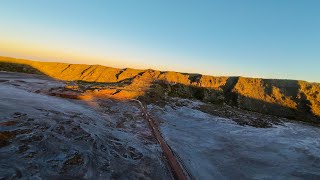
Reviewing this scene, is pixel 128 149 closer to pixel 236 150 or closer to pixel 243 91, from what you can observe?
pixel 236 150

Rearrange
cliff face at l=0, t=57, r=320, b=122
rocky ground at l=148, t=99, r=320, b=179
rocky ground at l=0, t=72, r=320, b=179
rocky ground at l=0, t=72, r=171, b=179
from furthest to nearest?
cliff face at l=0, t=57, r=320, b=122, rocky ground at l=148, t=99, r=320, b=179, rocky ground at l=0, t=72, r=320, b=179, rocky ground at l=0, t=72, r=171, b=179

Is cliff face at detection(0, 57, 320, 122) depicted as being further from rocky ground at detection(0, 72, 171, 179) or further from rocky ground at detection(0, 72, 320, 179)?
rocky ground at detection(0, 72, 171, 179)

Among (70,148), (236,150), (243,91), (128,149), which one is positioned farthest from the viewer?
(243,91)

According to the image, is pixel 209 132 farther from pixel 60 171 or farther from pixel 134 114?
pixel 60 171

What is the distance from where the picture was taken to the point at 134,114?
29.9 feet

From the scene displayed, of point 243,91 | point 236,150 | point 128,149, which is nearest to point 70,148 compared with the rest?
point 128,149

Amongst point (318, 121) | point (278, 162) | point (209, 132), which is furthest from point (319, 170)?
point (318, 121)

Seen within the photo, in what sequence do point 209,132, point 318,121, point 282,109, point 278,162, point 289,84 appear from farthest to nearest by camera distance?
point 289,84 → point 282,109 → point 318,121 → point 209,132 → point 278,162

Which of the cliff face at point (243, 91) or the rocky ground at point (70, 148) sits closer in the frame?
the rocky ground at point (70, 148)

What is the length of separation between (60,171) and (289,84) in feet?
58.5

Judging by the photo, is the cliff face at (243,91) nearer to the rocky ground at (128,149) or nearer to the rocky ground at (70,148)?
the rocky ground at (128,149)

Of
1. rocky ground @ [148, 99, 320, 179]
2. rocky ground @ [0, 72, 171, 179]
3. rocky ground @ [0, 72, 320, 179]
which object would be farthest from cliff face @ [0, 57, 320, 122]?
rocky ground @ [0, 72, 171, 179]

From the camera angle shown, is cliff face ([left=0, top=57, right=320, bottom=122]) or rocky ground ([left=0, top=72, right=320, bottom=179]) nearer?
rocky ground ([left=0, top=72, right=320, bottom=179])

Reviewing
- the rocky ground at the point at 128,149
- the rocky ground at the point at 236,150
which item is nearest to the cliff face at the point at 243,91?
the rocky ground at the point at 236,150
